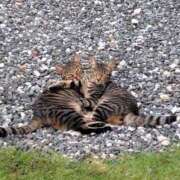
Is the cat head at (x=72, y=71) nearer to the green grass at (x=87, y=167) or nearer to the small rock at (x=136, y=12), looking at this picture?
the green grass at (x=87, y=167)

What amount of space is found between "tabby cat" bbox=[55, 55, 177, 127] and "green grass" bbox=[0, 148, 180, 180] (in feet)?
3.27

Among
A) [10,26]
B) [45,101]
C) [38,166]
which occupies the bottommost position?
[38,166]

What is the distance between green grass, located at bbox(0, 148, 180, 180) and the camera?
8.91m

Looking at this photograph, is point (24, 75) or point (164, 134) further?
point (24, 75)

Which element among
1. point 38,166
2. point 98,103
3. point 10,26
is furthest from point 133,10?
point 38,166

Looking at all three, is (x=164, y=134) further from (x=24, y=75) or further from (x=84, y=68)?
(x=24, y=75)

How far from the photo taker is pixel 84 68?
38.1 feet

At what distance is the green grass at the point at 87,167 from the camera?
8.91 metres

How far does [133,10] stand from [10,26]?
2483mm

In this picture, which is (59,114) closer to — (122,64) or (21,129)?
(21,129)

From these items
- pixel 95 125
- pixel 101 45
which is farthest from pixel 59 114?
pixel 101 45

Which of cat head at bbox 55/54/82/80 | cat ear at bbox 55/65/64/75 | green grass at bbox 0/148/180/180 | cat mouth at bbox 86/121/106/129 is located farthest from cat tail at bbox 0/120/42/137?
cat ear at bbox 55/65/64/75

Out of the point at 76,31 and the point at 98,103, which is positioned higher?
the point at 76,31

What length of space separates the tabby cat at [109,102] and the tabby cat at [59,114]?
0.59 feet
